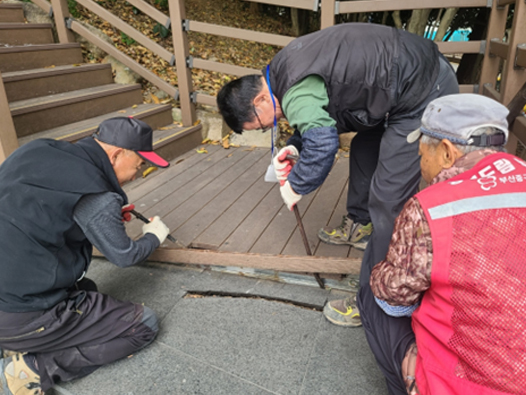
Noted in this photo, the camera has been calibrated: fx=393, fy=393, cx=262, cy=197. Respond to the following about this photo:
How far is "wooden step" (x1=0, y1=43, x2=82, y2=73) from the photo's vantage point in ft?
13.5

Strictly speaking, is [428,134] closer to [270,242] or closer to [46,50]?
[270,242]

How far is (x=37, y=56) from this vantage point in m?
4.41

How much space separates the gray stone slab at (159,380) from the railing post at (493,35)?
10.4ft

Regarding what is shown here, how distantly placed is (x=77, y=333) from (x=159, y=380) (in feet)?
1.44

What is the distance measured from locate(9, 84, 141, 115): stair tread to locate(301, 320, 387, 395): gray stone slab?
3.26 metres

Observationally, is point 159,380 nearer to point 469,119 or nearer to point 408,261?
point 408,261

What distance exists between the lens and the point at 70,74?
14.4 feet

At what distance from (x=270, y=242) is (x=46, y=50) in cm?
369

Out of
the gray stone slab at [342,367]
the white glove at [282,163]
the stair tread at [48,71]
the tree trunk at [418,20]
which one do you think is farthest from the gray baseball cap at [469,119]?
the tree trunk at [418,20]

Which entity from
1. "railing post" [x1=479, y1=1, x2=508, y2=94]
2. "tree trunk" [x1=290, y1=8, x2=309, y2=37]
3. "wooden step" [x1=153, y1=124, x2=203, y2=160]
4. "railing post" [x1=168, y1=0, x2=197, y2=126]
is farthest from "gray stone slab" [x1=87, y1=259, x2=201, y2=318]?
"tree trunk" [x1=290, y1=8, x2=309, y2=37]

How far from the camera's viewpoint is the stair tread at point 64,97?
3612 millimetres

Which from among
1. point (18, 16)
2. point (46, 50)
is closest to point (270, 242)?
point (46, 50)

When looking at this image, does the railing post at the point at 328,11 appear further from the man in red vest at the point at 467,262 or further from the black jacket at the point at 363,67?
the man in red vest at the point at 467,262

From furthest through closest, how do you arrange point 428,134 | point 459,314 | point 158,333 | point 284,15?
point 284,15, point 158,333, point 428,134, point 459,314
